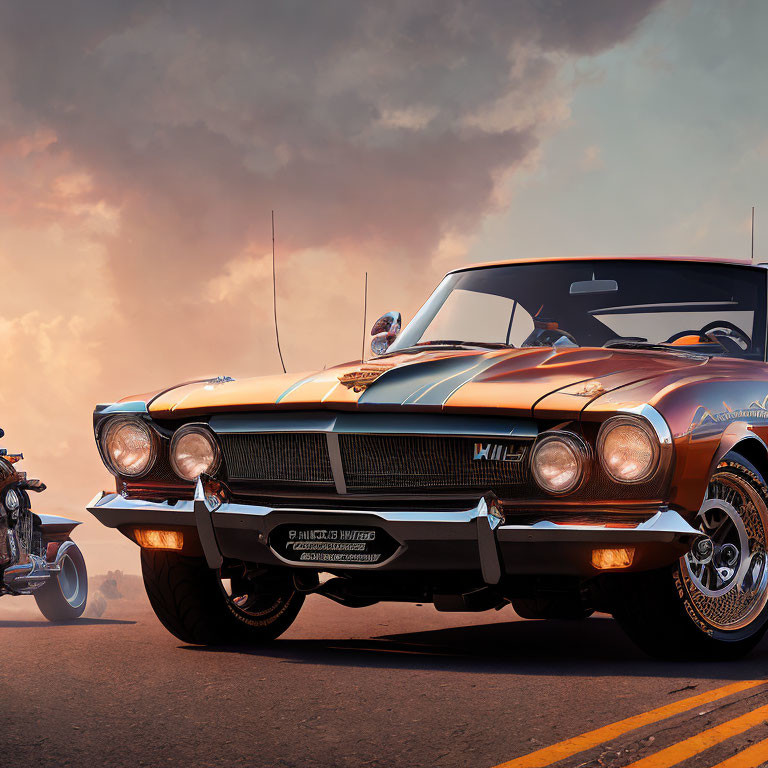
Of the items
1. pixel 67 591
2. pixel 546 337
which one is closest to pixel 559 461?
pixel 546 337

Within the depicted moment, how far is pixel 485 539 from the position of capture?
15.2ft

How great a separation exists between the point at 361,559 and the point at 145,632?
1973mm

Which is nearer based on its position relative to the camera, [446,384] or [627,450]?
[627,450]

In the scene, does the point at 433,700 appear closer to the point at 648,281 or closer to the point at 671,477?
the point at 671,477

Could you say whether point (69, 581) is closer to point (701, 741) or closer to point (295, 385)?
point (295, 385)

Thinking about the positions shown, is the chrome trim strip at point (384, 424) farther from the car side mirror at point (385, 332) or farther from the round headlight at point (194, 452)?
the car side mirror at point (385, 332)

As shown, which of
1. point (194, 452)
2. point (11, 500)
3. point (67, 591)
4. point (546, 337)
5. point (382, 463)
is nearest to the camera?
point (382, 463)

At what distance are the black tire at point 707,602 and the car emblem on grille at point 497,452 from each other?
658mm

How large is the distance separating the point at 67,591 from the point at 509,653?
529cm

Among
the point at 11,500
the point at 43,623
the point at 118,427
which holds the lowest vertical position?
the point at 43,623

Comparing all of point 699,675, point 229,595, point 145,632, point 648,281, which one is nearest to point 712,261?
point 648,281

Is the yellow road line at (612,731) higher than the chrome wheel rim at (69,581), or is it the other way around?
the yellow road line at (612,731)

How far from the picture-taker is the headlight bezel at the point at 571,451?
462 cm

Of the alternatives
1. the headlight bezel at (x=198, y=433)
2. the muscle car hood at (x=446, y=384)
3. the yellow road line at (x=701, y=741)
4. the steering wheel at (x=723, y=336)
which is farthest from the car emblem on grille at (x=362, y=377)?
the yellow road line at (x=701, y=741)
